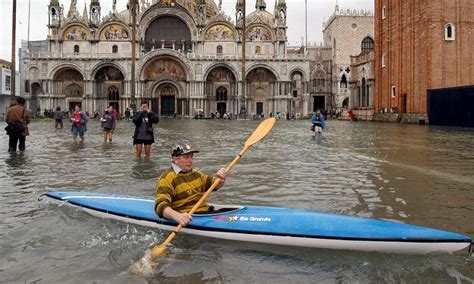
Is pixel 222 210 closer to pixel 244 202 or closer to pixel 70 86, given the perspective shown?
pixel 244 202

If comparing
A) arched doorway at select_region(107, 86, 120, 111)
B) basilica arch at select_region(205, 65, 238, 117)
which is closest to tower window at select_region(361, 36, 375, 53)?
basilica arch at select_region(205, 65, 238, 117)

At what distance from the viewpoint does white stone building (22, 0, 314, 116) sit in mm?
58812

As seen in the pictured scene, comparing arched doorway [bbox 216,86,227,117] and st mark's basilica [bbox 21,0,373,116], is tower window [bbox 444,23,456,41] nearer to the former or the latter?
st mark's basilica [bbox 21,0,373,116]

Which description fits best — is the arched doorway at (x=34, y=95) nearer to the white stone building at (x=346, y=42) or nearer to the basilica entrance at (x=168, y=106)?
the basilica entrance at (x=168, y=106)

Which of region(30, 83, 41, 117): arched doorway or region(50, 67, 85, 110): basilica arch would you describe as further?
region(30, 83, 41, 117): arched doorway

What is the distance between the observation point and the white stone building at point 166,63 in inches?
2315

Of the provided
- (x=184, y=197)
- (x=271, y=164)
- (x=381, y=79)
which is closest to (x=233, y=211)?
(x=184, y=197)

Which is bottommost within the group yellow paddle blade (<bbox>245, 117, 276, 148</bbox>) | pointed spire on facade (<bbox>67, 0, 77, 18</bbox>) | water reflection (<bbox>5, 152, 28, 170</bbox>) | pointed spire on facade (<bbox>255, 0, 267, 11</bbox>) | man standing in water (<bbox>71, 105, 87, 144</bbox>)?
water reflection (<bbox>5, 152, 28, 170</bbox>)

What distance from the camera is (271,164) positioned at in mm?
12477

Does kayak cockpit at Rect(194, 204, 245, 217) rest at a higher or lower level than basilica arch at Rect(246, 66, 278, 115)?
lower

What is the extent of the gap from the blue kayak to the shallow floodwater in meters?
0.14

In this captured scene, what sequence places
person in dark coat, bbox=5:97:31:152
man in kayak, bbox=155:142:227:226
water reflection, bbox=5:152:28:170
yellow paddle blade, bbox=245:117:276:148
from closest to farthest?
man in kayak, bbox=155:142:227:226 → yellow paddle blade, bbox=245:117:276:148 → water reflection, bbox=5:152:28:170 → person in dark coat, bbox=5:97:31:152

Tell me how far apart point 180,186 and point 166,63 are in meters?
55.3

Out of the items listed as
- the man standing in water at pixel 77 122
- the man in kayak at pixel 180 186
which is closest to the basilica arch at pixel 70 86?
the man standing in water at pixel 77 122
